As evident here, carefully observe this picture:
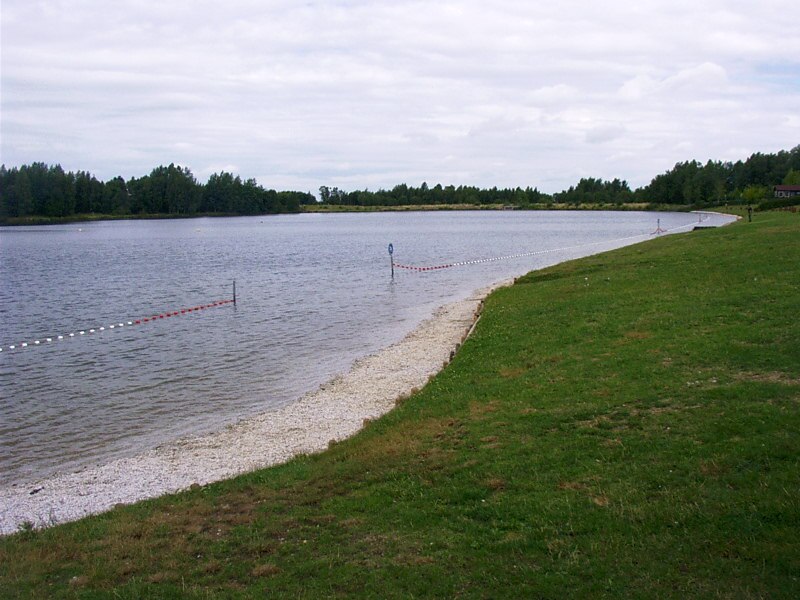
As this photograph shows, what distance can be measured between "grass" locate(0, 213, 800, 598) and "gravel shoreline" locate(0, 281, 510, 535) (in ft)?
6.04

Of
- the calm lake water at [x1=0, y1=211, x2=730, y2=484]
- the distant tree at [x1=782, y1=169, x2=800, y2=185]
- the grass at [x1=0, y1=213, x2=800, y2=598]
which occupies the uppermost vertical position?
the distant tree at [x1=782, y1=169, x2=800, y2=185]

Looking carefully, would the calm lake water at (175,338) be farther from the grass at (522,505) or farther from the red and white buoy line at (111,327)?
the grass at (522,505)

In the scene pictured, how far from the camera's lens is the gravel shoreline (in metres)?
13.0

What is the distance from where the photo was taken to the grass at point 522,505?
7.06 meters

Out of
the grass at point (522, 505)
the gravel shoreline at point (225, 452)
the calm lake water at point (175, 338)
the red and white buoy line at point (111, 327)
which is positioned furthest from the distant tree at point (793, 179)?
the grass at point (522, 505)

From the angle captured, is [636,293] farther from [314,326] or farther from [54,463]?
[54,463]

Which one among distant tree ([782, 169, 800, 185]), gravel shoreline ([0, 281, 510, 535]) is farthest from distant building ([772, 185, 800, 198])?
gravel shoreline ([0, 281, 510, 535])

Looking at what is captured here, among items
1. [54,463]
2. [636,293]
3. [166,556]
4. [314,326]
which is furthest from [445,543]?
[314,326]

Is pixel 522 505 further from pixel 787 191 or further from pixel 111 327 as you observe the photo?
pixel 787 191

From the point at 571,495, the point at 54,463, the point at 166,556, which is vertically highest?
the point at 571,495

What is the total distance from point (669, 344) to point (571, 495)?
8.14 meters

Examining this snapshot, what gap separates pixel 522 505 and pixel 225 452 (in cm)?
864

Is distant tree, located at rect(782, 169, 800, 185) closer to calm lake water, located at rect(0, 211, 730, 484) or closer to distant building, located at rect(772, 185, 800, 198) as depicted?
distant building, located at rect(772, 185, 800, 198)

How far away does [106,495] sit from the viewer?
43.6ft
